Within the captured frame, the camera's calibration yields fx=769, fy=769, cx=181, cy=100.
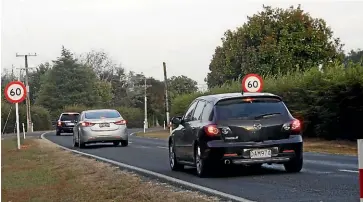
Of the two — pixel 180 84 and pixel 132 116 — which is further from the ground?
pixel 180 84

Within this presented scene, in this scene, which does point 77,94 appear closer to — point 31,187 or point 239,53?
point 239,53

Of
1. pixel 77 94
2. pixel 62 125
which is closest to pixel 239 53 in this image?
pixel 62 125

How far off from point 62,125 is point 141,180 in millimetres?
38968

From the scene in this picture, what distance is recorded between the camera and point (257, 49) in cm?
5297

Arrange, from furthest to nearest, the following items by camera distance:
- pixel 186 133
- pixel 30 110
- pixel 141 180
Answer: pixel 30 110 → pixel 186 133 → pixel 141 180

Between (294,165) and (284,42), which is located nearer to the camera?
(294,165)

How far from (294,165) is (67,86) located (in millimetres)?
94049

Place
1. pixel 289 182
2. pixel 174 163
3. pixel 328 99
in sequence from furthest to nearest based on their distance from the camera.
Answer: pixel 328 99
pixel 174 163
pixel 289 182

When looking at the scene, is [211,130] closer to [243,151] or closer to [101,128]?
[243,151]

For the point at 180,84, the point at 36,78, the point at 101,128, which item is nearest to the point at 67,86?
the point at 180,84

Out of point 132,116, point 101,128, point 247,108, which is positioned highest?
point 247,108

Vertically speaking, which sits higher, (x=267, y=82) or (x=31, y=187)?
(x=267, y=82)

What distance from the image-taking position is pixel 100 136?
1144 inches

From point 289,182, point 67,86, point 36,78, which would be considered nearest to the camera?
point 289,182
